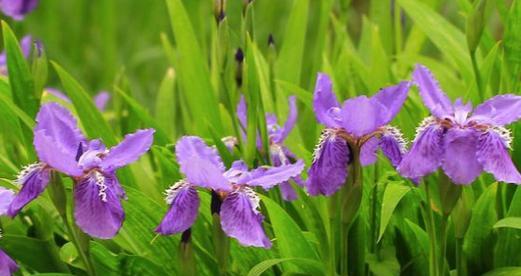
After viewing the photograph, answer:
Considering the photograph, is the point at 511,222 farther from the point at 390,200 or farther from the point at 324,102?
the point at 324,102

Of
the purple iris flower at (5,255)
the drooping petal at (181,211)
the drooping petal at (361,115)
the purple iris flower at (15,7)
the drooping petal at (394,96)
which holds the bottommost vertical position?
the purple iris flower at (5,255)

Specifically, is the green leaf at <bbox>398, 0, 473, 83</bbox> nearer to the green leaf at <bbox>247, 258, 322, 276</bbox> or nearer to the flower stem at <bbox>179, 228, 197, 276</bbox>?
the green leaf at <bbox>247, 258, 322, 276</bbox>

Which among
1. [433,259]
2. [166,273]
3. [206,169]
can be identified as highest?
[206,169]

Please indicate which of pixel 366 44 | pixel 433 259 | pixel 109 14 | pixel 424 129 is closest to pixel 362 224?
pixel 433 259

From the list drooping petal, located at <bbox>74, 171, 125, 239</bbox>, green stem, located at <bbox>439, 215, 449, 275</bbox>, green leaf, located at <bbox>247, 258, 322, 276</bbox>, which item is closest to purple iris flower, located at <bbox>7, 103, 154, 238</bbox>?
drooping petal, located at <bbox>74, 171, 125, 239</bbox>

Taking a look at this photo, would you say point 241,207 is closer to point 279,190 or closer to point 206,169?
point 206,169

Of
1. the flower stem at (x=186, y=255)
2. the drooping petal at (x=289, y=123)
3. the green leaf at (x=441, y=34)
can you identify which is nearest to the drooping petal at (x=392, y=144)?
the flower stem at (x=186, y=255)

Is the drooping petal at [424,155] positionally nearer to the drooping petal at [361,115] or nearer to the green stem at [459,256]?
the drooping petal at [361,115]
